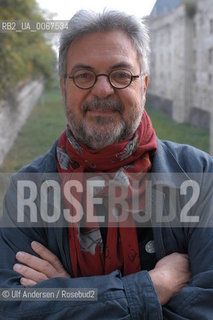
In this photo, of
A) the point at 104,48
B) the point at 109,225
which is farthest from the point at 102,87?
the point at 109,225

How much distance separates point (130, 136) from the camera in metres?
1.32

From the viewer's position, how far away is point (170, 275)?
1.21 m

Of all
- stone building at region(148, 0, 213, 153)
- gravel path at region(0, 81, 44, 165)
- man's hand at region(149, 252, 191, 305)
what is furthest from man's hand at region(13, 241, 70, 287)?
gravel path at region(0, 81, 44, 165)

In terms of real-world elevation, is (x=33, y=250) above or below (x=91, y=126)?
below

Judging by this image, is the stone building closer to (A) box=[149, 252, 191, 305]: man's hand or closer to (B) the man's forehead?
(B) the man's forehead

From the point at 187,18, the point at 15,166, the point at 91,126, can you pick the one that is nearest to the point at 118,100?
the point at 91,126

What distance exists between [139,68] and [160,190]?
1.34 feet

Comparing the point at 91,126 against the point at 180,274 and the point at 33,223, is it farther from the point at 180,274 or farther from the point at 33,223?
the point at 180,274

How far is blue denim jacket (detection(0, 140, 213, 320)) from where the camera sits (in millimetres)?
1133

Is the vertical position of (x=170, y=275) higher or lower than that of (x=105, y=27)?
lower

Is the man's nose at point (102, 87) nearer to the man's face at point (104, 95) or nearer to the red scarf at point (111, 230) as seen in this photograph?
the man's face at point (104, 95)

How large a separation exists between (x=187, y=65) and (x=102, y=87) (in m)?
1.01

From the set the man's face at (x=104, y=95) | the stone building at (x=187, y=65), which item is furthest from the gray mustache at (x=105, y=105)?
the stone building at (x=187, y=65)

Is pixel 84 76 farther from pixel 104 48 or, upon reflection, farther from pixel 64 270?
pixel 64 270
